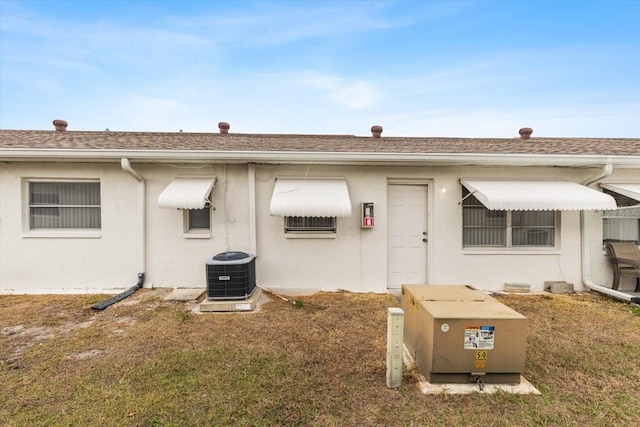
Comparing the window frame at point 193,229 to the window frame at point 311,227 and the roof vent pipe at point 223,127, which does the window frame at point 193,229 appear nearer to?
the window frame at point 311,227

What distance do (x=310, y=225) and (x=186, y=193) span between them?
2.89 metres

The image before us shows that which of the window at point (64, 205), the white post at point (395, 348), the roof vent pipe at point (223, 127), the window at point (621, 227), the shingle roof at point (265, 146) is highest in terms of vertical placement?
the roof vent pipe at point (223, 127)

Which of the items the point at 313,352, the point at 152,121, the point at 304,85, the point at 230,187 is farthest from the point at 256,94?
the point at 313,352

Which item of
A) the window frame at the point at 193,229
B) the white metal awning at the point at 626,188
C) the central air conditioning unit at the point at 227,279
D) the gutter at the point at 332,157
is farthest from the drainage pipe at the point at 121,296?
the white metal awning at the point at 626,188

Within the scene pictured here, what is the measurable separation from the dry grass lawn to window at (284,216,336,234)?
1.99 meters

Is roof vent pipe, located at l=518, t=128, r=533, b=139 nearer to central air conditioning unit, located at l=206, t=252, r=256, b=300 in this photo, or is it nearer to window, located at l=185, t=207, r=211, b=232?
central air conditioning unit, located at l=206, t=252, r=256, b=300

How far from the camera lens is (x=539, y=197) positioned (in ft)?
20.2

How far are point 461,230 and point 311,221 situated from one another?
370 cm

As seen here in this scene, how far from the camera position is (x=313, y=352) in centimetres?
395

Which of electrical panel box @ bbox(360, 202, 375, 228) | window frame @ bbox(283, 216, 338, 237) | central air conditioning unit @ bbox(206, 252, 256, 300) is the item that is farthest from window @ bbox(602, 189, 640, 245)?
central air conditioning unit @ bbox(206, 252, 256, 300)

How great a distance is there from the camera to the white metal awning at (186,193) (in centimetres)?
605

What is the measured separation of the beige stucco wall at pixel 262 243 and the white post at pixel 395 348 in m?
3.77

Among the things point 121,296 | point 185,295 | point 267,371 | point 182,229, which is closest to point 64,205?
point 121,296

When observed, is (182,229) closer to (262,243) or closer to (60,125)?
(262,243)
